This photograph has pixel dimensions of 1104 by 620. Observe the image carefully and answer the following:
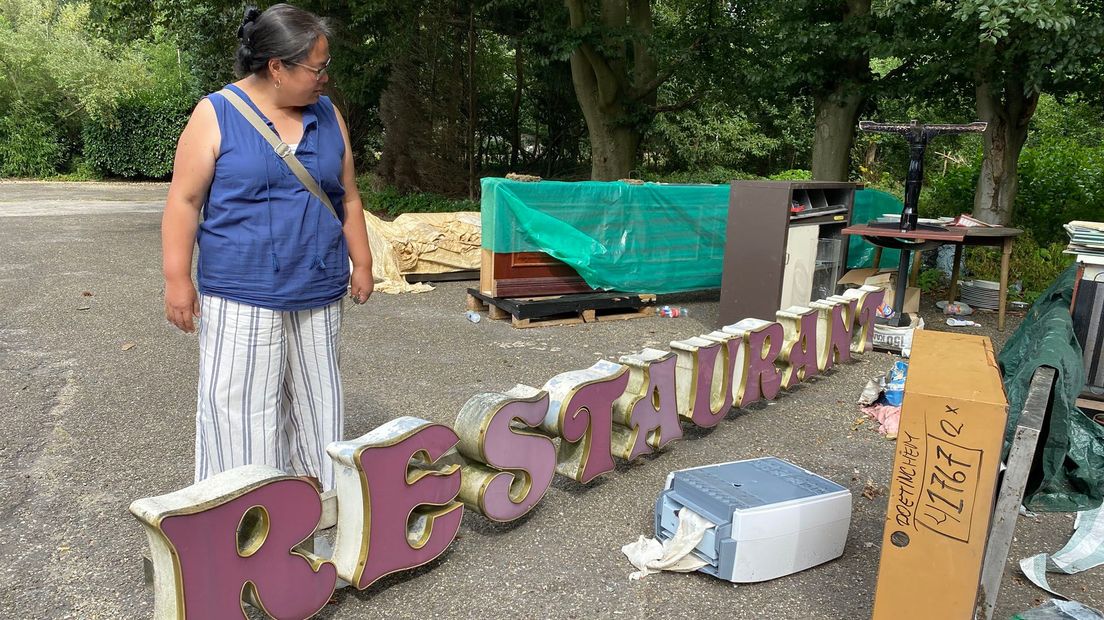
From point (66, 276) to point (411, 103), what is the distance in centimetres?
926

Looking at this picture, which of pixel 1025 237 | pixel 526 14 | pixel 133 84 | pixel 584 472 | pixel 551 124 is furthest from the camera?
pixel 133 84

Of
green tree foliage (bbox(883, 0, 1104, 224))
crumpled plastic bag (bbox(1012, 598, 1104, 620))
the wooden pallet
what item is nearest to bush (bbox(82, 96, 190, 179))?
the wooden pallet

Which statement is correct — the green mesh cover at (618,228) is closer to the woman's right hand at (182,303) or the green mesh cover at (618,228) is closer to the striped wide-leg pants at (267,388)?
the striped wide-leg pants at (267,388)

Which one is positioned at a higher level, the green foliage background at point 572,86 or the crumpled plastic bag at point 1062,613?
the green foliage background at point 572,86

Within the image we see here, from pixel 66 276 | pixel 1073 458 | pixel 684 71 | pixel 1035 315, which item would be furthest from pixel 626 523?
pixel 684 71

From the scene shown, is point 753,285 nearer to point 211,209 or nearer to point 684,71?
point 211,209

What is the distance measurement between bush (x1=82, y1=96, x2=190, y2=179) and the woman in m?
26.8

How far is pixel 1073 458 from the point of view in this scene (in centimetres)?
320

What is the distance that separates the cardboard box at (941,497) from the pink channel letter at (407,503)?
60.2 inches

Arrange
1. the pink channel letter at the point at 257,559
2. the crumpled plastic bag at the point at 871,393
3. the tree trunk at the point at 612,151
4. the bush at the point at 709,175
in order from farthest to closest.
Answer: the bush at the point at 709,175
the tree trunk at the point at 612,151
the crumpled plastic bag at the point at 871,393
the pink channel letter at the point at 257,559

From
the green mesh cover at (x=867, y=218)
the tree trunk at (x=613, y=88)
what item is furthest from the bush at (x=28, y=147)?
the green mesh cover at (x=867, y=218)

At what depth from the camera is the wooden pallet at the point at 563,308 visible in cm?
735

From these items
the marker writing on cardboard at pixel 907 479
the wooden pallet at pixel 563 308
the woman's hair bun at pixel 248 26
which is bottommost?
the wooden pallet at pixel 563 308

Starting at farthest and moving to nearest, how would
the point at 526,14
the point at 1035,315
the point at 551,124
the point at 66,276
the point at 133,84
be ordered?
the point at 133,84 → the point at 551,124 → the point at 526,14 → the point at 66,276 → the point at 1035,315
